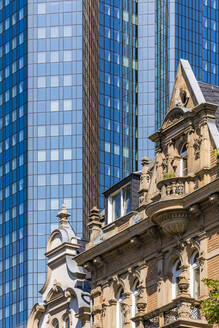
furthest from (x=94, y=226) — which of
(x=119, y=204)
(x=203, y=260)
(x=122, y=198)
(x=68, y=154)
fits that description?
(x=68, y=154)

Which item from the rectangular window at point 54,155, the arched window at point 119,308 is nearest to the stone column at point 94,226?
the arched window at point 119,308

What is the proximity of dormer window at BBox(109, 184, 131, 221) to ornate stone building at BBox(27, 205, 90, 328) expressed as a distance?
4136 mm

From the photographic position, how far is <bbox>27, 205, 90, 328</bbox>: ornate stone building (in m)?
61.5

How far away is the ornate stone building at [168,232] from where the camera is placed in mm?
50750

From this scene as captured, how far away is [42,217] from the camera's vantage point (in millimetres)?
195125

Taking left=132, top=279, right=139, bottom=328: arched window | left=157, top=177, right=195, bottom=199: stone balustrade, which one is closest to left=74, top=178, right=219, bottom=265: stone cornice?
left=157, top=177, right=195, bottom=199: stone balustrade

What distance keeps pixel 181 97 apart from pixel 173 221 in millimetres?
6358

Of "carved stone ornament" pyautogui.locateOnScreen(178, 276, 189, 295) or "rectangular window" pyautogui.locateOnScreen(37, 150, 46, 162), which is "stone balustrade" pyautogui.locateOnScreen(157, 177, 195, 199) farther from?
"rectangular window" pyautogui.locateOnScreen(37, 150, 46, 162)

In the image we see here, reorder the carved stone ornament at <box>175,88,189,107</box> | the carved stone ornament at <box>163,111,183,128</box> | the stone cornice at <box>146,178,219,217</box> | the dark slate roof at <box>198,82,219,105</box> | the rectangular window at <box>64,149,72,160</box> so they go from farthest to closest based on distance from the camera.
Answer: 1. the rectangular window at <box>64,149,72,160</box>
2. the dark slate roof at <box>198,82,219,105</box>
3. the carved stone ornament at <box>175,88,189,107</box>
4. the carved stone ornament at <box>163,111,183,128</box>
5. the stone cornice at <box>146,178,219,217</box>

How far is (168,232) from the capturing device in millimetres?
53156

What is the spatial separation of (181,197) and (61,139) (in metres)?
148

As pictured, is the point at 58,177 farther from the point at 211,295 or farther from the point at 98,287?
the point at 211,295

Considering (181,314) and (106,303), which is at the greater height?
(106,303)

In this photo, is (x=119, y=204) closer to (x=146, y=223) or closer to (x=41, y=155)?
(x=146, y=223)
